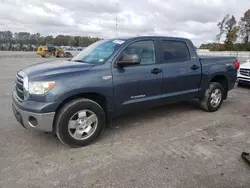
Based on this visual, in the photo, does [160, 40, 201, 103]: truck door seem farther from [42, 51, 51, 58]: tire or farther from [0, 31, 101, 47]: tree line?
[0, 31, 101, 47]: tree line

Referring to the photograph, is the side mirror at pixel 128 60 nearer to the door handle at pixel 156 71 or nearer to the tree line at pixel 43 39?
the door handle at pixel 156 71

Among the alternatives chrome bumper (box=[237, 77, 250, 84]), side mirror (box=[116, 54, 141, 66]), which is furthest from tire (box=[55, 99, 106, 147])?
chrome bumper (box=[237, 77, 250, 84])

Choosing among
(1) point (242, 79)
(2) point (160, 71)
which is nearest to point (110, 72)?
(2) point (160, 71)

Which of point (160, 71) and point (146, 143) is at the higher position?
point (160, 71)

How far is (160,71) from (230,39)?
60112 millimetres

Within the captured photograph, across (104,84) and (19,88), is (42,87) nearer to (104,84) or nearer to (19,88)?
(19,88)

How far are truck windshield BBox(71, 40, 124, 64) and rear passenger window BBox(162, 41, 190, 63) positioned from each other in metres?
0.94

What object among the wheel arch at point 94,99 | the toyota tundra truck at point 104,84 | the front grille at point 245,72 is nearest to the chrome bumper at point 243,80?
the front grille at point 245,72

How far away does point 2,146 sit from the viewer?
3.34 metres

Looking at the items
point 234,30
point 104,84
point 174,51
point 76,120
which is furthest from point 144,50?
point 234,30

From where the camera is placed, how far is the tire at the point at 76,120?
314 cm

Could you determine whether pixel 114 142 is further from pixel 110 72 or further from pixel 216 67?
pixel 216 67

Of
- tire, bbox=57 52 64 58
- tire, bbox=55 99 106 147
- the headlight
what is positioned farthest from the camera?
tire, bbox=57 52 64 58

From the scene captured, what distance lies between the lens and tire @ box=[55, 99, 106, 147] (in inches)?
124
